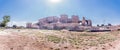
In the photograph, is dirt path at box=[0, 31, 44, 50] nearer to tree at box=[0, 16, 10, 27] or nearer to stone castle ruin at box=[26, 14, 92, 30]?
stone castle ruin at box=[26, 14, 92, 30]

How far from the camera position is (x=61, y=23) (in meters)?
60.9

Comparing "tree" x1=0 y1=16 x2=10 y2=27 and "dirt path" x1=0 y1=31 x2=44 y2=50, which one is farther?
"tree" x1=0 y1=16 x2=10 y2=27

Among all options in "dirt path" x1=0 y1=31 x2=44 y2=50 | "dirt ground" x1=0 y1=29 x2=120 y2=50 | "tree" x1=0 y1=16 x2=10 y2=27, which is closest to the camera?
"dirt path" x1=0 y1=31 x2=44 y2=50

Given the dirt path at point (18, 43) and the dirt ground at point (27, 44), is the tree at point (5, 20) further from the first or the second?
the dirt path at point (18, 43)

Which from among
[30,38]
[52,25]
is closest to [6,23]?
[52,25]

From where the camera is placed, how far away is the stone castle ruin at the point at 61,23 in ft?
194

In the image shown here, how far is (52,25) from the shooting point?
2386 inches

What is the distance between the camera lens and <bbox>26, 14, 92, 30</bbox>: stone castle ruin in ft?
194

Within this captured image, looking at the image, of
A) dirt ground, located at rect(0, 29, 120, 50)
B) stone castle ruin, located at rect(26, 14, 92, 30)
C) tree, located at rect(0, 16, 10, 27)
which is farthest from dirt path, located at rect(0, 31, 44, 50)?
tree, located at rect(0, 16, 10, 27)

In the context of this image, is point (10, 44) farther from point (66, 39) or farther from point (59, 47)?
point (66, 39)

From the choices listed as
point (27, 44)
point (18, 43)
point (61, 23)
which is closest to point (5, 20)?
point (61, 23)

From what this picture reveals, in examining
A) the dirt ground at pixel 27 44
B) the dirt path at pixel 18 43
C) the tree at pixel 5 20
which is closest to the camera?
the dirt path at pixel 18 43

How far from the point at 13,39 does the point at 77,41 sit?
1066 cm

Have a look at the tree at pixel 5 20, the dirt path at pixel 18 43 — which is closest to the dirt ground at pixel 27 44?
the dirt path at pixel 18 43
